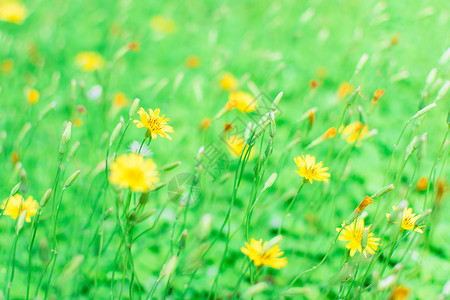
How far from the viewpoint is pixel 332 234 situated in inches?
53.0

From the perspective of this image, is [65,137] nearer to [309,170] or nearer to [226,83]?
[309,170]

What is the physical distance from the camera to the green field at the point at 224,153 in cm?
96

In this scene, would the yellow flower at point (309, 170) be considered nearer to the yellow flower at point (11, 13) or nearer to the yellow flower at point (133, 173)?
the yellow flower at point (133, 173)

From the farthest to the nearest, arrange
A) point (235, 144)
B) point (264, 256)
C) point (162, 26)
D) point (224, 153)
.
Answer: point (162, 26), point (235, 144), point (224, 153), point (264, 256)

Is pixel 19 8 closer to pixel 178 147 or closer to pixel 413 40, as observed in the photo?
pixel 178 147

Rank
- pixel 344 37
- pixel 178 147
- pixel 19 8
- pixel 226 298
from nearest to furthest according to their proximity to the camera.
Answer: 1. pixel 226 298
2. pixel 178 147
3. pixel 19 8
4. pixel 344 37

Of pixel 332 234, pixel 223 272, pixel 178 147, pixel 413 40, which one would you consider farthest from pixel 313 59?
pixel 223 272

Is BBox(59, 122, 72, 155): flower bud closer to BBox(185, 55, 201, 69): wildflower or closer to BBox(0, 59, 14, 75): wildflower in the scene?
BBox(0, 59, 14, 75): wildflower

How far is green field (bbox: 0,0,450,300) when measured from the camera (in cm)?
96

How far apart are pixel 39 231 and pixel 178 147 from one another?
637mm

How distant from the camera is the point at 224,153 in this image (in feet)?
4.60

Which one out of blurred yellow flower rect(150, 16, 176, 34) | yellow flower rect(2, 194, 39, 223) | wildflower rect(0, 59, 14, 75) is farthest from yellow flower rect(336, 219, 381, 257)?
blurred yellow flower rect(150, 16, 176, 34)

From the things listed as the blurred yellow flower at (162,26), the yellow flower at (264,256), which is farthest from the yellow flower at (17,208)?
the blurred yellow flower at (162,26)

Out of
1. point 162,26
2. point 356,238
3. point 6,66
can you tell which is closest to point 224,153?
point 356,238
